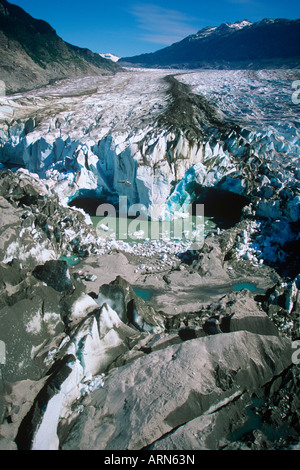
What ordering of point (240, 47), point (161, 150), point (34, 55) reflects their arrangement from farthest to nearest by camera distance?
point (240, 47) < point (34, 55) < point (161, 150)

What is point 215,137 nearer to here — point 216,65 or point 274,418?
point 274,418

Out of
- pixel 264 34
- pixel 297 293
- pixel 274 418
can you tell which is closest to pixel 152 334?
pixel 274 418

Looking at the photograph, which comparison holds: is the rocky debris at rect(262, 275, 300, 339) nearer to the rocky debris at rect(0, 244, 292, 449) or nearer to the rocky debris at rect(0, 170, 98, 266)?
the rocky debris at rect(0, 244, 292, 449)

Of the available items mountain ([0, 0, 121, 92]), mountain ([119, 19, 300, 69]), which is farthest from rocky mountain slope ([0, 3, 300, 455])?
mountain ([119, 19, 300, 69])

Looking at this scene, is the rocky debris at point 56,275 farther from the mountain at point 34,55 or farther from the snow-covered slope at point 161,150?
the mountain at point 34,55

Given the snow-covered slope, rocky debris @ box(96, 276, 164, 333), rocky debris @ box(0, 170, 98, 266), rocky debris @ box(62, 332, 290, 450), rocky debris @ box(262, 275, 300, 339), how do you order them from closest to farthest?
rocky debris @ box(62, 332, 290, 450) < rocky debris @ box(96, 276, 164, 333) < rocky debris @ box(262, 275, 300, 339) < rocky debris @ box(0, 170, 98, 266) < the snow-covered slope

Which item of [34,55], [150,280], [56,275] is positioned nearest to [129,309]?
[56,275]

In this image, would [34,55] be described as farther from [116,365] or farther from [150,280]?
[116,365]
